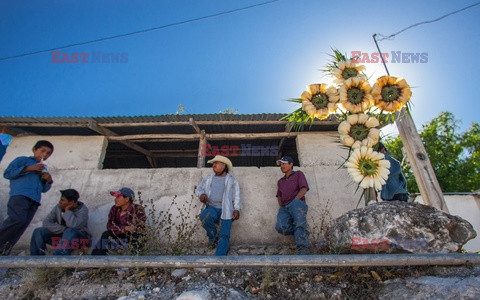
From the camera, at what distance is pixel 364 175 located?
7.03 feet

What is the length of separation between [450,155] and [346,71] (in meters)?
17.8

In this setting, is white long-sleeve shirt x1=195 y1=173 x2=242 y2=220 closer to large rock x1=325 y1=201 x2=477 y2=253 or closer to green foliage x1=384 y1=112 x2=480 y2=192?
large rock x1=325 y1=201 x2=477 y2=253

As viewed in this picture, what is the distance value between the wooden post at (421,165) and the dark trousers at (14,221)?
5356 mm

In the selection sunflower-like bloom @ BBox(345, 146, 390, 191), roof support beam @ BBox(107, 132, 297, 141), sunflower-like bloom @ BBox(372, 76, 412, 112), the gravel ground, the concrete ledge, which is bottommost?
the gravel ground

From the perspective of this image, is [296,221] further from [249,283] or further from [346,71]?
[346,71]

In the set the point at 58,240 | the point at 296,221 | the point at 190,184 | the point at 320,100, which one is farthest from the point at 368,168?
the point at 58,240

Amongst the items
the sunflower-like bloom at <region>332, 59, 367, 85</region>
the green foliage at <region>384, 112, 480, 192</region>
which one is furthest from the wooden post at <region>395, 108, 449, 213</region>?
the green foliage at <region>384, 112, 480, 192</region>

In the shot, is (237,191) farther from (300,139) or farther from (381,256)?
(381,256)

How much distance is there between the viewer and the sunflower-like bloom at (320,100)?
2566 mm

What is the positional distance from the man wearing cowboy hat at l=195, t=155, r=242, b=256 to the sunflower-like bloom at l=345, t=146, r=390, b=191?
2.40m

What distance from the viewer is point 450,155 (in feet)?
53.2

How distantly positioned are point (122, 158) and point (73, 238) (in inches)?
164

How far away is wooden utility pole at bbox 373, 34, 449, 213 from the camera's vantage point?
11.1 ft

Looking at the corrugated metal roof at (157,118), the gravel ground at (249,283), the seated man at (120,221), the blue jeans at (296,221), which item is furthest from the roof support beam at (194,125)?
the gravel ground at (249,283)
